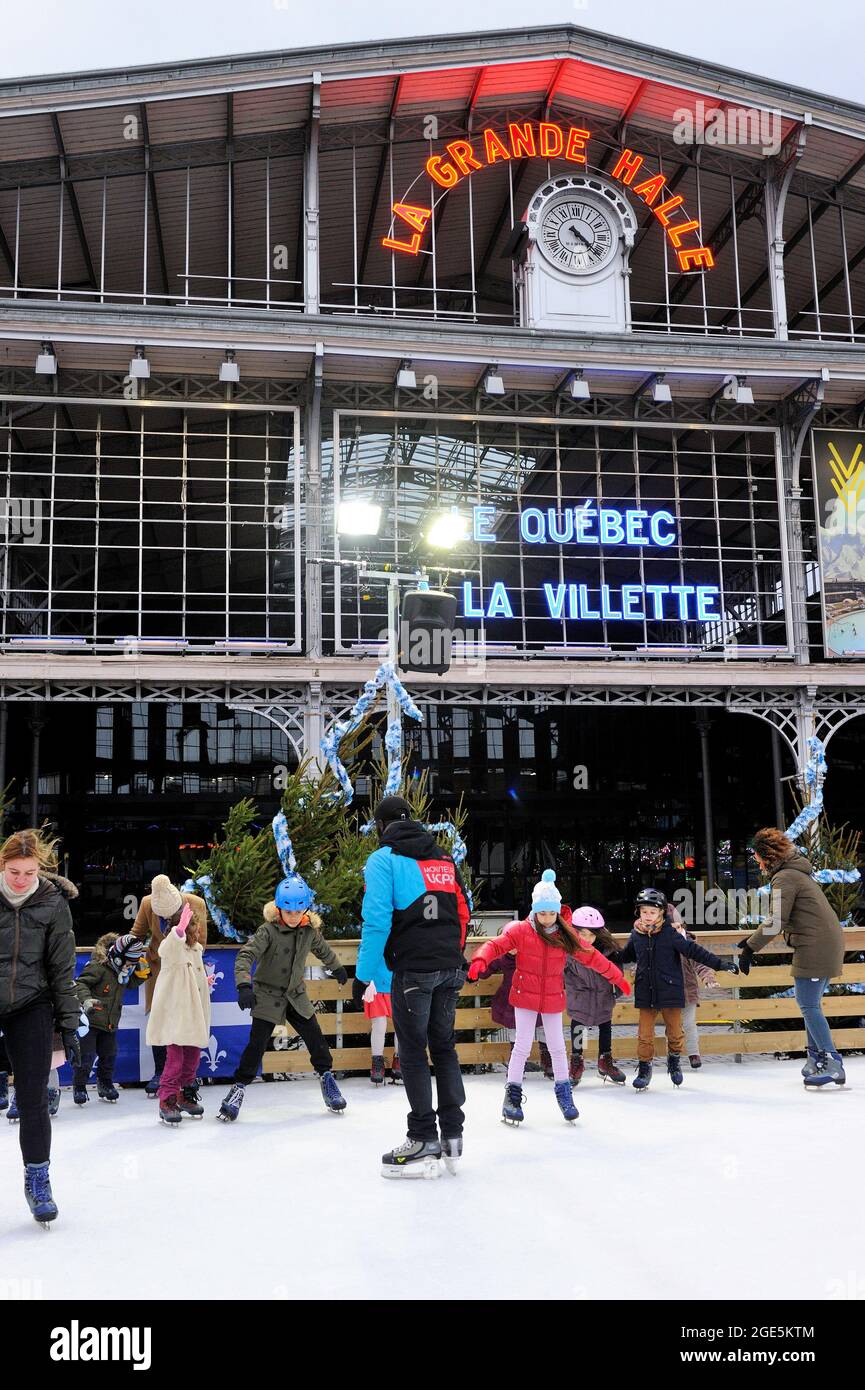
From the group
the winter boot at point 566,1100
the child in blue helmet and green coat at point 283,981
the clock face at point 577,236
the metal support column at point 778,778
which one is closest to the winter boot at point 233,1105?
the child in blue helmet and green coat at point 283,981

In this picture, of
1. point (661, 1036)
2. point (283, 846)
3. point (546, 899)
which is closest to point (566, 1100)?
point (546, 899)

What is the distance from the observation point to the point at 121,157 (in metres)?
18.5

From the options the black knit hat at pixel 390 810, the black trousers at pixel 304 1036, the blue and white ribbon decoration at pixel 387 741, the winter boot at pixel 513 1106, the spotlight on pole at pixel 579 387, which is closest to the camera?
the black knit hat at pixel 390 810

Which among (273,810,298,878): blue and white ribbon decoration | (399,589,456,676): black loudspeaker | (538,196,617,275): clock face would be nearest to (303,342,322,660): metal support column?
(399,589,456,676): black loudspeaker

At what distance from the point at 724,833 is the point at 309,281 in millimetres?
20759

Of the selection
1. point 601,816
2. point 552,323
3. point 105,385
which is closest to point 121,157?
point 105,385

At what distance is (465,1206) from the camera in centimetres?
577

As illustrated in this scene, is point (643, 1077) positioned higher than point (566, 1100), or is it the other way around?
point (566, 1100)

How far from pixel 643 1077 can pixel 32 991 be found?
5.42m

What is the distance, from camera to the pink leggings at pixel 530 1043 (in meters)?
7.89

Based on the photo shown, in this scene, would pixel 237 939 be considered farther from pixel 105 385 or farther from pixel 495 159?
pixel 495 159

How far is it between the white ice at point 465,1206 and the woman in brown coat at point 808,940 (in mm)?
380

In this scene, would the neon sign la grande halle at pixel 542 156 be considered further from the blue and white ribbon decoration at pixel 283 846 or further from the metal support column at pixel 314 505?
the blue and white ribbon decoration at pixel 283 846

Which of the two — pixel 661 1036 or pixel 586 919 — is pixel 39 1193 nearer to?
pixel 586 919
